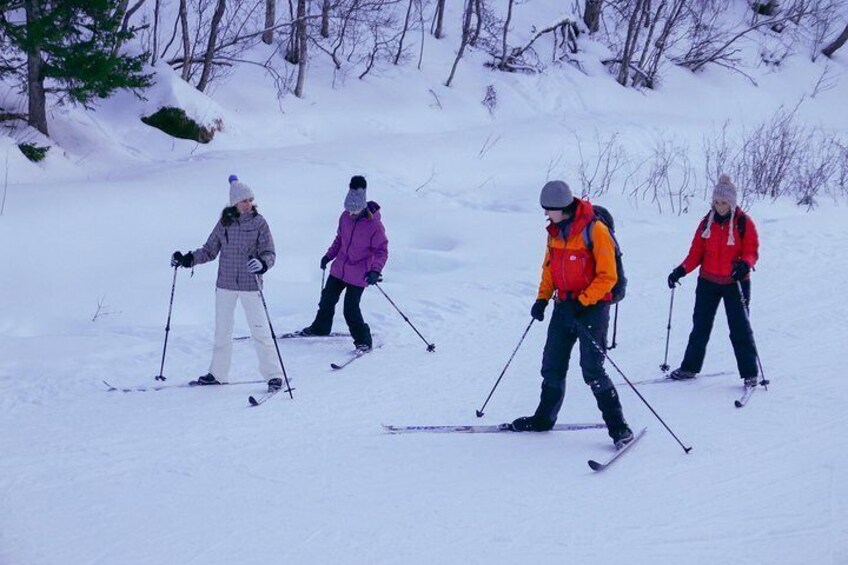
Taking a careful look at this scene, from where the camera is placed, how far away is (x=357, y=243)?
773 cm

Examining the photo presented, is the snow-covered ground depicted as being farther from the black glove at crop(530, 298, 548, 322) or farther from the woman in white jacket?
the black glove at crop(530, 298, 548, 322)

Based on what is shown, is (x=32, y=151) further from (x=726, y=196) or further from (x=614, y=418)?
(x=614, y=418)

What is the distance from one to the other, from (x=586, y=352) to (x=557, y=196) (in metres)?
0.99

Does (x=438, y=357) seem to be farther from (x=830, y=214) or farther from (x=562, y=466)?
(x=830, y=214)

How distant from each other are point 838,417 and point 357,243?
4040mm

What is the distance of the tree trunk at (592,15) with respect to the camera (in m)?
26.8

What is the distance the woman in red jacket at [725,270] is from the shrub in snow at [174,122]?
10757 mm

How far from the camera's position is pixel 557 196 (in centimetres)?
513

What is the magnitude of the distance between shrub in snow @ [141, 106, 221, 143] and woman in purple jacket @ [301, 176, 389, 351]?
8426 mm

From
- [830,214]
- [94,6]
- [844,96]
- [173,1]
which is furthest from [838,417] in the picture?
[844,96]

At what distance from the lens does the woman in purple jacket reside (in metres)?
7.59

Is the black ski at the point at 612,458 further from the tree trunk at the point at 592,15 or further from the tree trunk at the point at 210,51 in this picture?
the tree trunk at the point at 592,15

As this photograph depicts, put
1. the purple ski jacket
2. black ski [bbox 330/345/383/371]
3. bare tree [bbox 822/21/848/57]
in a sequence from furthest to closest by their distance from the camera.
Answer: bare tree [bbox 822/21/848/57], the purple ski jacket, black ski [bbox 330/345/383/371]

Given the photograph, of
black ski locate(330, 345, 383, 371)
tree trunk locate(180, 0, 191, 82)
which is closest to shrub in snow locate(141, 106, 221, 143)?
tree trunk locate(180, 0, 191, 82)
